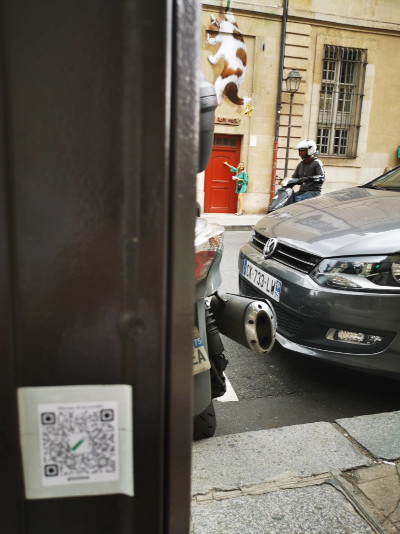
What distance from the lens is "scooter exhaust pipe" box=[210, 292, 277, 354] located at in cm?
188

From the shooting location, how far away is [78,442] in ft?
2.62

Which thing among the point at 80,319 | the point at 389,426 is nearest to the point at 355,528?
the point at 389,426

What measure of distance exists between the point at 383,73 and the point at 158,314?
55.4 feet

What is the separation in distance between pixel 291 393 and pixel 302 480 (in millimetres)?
1128

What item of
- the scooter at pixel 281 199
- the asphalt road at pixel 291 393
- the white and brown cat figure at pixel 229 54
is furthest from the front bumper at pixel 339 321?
the white and brown cat figure at pixel 229 54

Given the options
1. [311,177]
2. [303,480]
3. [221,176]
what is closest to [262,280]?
[303,480]

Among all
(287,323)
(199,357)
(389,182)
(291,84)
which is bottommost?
(287,323)

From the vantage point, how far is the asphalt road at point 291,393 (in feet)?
9.07

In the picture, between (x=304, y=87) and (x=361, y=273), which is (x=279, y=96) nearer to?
(x=304, y=87)

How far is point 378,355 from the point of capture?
2639 mm

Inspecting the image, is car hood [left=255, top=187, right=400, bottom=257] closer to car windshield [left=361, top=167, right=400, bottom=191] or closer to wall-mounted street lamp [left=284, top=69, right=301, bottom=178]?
car windshield [left=361, top=167, right=400, bottom=191]

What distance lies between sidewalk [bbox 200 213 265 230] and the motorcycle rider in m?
4.69

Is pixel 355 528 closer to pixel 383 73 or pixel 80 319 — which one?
pixel 80 319

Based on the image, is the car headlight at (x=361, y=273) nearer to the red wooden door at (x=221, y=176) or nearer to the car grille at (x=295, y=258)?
the car grille at (x=295, y=258)
